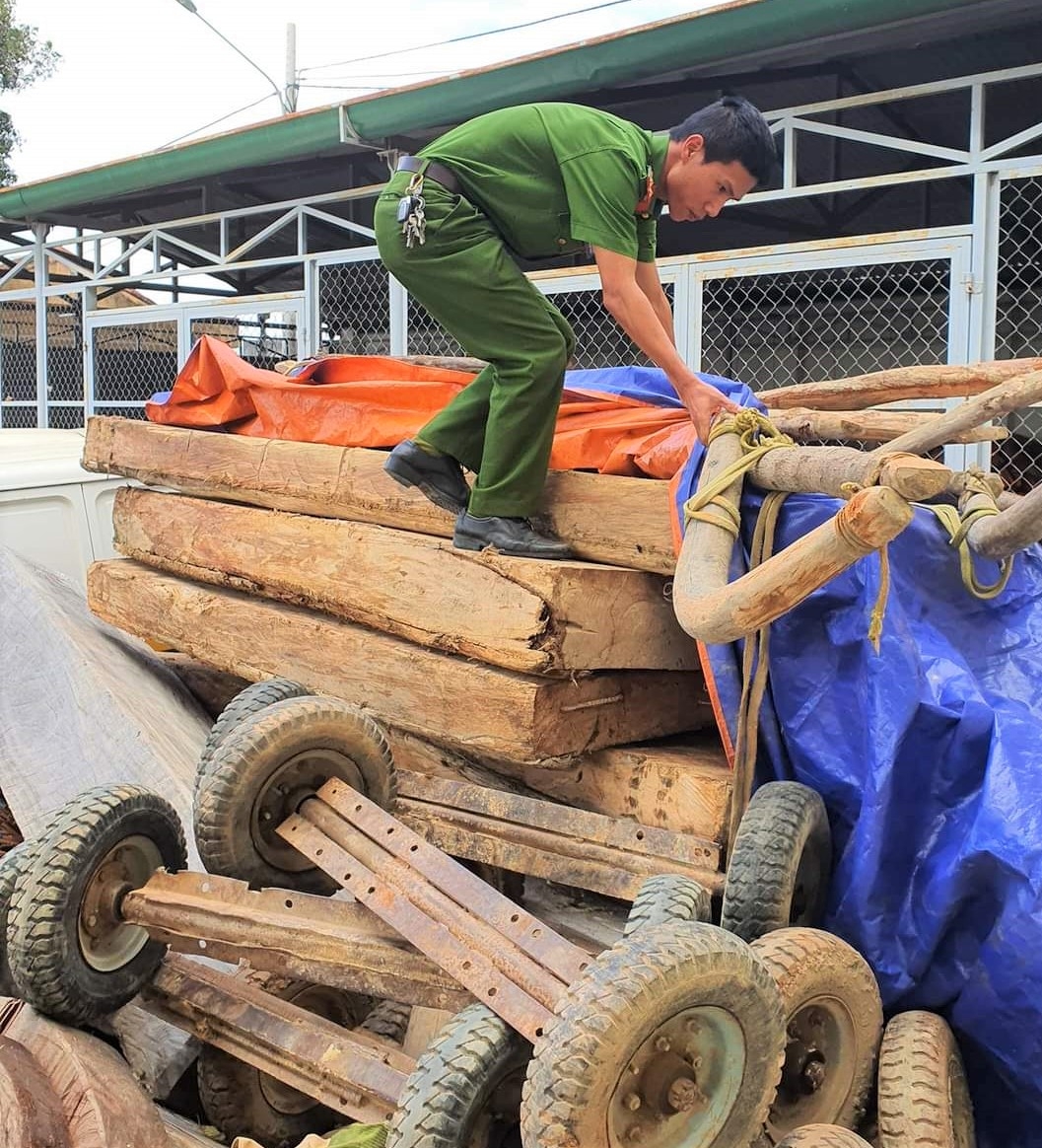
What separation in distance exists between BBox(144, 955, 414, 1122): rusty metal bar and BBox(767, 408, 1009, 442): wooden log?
6.42 feet

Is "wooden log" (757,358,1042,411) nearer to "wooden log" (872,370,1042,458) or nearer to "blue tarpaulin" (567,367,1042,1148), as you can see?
"wooden log" (872,370,1042,458)

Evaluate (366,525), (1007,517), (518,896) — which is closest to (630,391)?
(366,525)

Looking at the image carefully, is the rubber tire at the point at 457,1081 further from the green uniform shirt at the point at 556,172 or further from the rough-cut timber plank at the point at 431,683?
the green uniform shirt at the point at 556,172

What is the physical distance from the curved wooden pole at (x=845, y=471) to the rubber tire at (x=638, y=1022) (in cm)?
87

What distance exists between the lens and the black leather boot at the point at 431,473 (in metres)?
3.34

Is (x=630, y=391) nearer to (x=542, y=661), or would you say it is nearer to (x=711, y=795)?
(x=542, y=661)

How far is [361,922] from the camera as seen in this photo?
231 cm

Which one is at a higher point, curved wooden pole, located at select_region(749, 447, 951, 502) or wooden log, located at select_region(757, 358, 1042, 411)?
wooden log, located at select_region(757, 358, 1042, 411)

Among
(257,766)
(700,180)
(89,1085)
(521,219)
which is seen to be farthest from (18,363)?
(89,1085)

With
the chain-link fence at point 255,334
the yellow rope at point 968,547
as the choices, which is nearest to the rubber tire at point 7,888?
the yellow rope at point 968,547

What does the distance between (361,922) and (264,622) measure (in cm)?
166

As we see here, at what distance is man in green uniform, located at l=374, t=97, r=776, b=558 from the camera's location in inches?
115

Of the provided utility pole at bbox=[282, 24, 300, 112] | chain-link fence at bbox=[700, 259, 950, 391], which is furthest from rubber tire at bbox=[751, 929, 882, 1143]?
utility pole at bbox=[282, 24, 300, 112]

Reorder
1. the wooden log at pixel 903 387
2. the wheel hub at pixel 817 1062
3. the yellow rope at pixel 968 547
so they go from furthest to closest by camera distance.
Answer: the wooden log at pixel 903 387 < the yellow rope at pixel 968 547 < the wheel hub at pixel 817 1062
